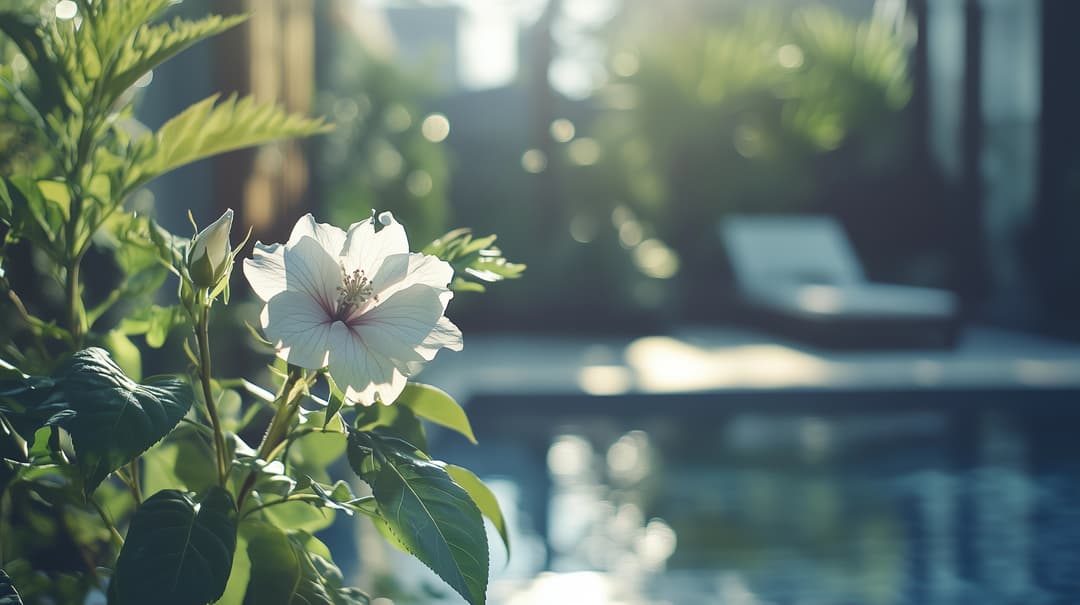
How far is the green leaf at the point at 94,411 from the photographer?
2.80ft

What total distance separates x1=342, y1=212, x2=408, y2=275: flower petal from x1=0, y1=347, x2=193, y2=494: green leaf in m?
0.19

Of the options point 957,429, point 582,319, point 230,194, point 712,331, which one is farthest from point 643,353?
point 230,194

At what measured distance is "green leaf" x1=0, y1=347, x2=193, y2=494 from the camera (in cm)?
85

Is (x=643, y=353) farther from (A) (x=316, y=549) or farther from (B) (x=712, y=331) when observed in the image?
(A) (x=316, y=549)

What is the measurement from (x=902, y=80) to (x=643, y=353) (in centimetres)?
420

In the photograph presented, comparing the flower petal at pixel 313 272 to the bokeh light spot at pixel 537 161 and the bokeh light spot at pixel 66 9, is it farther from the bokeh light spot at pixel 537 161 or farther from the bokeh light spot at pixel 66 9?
the bokeh light spot at pixel 537 161

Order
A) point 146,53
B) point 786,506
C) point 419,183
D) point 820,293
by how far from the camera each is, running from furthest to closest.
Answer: point 419,183, point 820,293, point 786,506, point 146,53

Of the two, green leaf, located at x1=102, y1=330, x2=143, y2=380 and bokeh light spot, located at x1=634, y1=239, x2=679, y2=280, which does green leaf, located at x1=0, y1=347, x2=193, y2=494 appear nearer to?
green leaf, located at x1=102, y1=330, x2=143, y2=380

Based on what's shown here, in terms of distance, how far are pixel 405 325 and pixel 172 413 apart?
19 centimetres

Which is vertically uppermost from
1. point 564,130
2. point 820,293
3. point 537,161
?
point 564,130

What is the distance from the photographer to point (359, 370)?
0.96 metres

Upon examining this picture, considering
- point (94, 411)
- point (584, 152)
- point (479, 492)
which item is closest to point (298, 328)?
point (94, 411)

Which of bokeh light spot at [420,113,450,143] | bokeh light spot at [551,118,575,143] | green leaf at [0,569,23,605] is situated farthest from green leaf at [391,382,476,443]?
bokeh light spot at [420,113,450,143]

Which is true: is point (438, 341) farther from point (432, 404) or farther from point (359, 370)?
point (432, 404)
